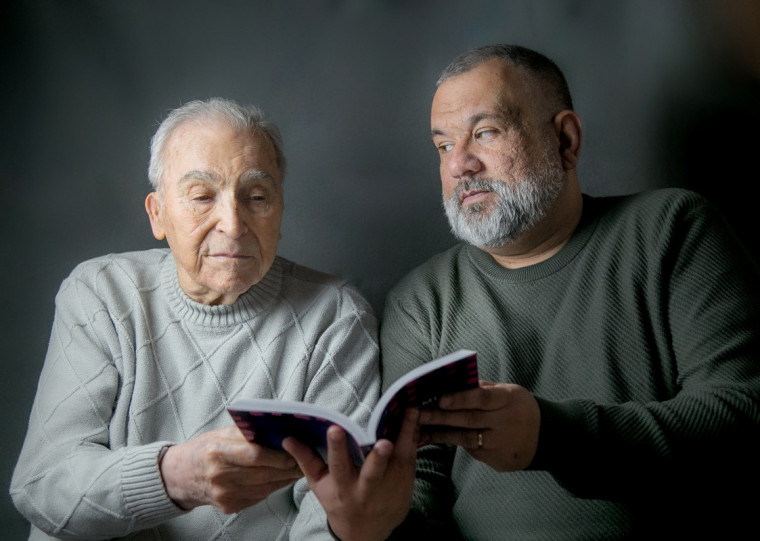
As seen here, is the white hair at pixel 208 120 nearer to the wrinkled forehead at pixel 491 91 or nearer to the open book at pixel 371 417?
the wrinkled forehead at pixel 491 91

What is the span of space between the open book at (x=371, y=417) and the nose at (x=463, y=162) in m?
0.73

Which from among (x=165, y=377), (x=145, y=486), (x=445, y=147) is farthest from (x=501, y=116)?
(x=145, y=486)

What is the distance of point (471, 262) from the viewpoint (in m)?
2.04

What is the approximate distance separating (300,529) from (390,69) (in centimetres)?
139

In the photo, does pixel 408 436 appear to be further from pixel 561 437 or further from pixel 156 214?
pixel 156 214

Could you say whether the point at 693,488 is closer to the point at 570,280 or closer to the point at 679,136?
the point at 570,280

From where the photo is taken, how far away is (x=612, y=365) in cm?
173

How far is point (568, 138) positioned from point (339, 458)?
112 cm

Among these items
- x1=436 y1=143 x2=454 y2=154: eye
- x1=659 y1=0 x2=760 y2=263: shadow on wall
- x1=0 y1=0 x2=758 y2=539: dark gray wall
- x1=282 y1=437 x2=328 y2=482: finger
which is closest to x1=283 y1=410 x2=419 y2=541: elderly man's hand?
x1=282 y1=437 x2=328 y2=482: finger

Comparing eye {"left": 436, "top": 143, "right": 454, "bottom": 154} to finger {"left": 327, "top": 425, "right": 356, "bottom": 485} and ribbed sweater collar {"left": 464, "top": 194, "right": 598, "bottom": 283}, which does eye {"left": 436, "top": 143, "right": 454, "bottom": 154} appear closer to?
ribbed sweater collar {"left": 464, "top": 194, "right": 598, "bottom": 283}

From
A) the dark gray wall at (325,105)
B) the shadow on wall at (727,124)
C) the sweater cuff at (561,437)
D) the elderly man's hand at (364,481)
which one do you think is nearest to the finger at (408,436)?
the elderly man's hand at (364,481)

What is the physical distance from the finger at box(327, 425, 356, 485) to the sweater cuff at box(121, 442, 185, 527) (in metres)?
0.44

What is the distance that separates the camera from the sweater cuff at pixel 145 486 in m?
1.56

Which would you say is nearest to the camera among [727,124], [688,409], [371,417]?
[371,417]
